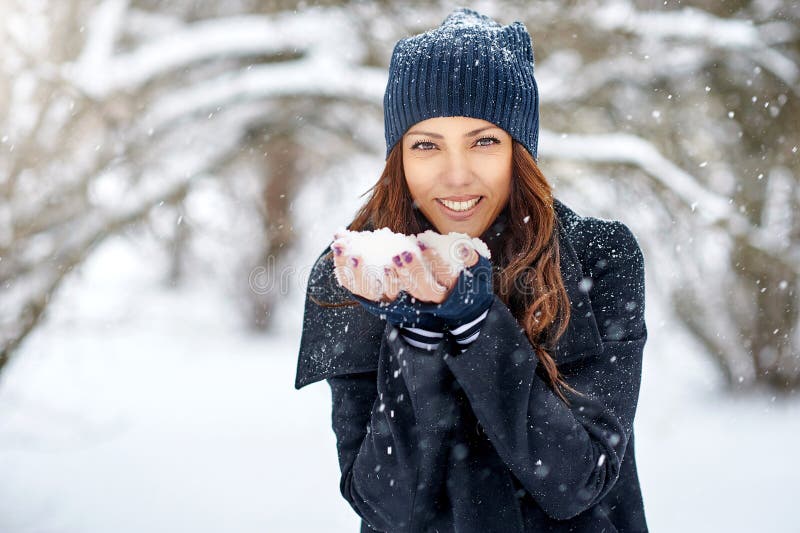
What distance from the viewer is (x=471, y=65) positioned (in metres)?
1.36

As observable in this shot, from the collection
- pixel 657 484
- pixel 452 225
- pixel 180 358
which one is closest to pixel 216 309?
pixel 180 358

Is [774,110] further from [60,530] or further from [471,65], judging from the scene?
[60,530]

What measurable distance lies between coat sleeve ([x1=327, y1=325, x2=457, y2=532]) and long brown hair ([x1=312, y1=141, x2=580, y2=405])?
0.23m

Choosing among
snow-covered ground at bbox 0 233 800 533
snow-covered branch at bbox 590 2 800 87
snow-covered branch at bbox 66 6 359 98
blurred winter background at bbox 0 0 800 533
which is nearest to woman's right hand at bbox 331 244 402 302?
blurred winter background at bbox 0 0 800 533

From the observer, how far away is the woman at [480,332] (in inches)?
43.9

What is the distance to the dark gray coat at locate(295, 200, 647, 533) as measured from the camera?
1.12 m

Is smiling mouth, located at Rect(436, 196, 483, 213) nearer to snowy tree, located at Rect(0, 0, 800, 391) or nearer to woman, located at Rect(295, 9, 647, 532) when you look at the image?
woman, located at Rect(295, 9, 647, 532)

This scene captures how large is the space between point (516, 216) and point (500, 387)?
0.41 metres

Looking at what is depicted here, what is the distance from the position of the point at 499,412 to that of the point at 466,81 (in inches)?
27.1

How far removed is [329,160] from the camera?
6.39 meters

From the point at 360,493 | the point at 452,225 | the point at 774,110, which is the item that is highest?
the point at 774,110

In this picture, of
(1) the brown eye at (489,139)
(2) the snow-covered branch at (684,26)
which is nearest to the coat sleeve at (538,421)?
(1) the brown eye at (489,139)

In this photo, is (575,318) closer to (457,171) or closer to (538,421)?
(538,421)

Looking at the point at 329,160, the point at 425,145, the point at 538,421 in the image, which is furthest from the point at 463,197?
the point at 329,160
